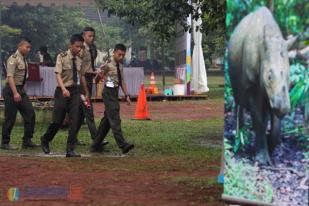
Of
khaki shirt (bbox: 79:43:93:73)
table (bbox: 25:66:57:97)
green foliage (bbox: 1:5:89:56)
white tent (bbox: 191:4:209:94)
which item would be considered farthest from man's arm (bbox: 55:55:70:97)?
green foliage (bbox: 1:5:89:56)

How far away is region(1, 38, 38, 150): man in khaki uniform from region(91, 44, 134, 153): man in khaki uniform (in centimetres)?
141

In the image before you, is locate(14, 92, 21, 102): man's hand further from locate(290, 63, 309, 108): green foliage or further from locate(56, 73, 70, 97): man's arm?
locate(290, 63, 309, 108): green foliage

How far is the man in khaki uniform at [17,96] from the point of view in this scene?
12291 millimetres

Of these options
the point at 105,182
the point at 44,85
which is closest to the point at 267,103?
the point at 105,182

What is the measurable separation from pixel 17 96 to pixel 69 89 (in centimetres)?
131

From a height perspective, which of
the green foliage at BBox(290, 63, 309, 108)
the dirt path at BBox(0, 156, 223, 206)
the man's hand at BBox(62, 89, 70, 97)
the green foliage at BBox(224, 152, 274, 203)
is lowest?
the dirt path at BBox(0, 156, 223, 206)

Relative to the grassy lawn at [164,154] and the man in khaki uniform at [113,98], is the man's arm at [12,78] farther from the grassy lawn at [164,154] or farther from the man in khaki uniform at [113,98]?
the man in khaki uniform at [113,98]

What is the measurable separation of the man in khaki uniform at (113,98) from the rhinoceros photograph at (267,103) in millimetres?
5783

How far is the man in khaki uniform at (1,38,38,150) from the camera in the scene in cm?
1229

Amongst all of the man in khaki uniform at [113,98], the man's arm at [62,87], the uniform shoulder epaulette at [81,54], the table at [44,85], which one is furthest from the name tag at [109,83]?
the table at [44,85]

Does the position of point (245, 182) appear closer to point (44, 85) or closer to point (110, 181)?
point (110, 181)

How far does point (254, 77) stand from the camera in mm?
5551

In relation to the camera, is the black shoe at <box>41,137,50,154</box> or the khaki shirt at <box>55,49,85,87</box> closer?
the khaki shirt at <box>55,49,85,87</box>

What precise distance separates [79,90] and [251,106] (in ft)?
20.1
